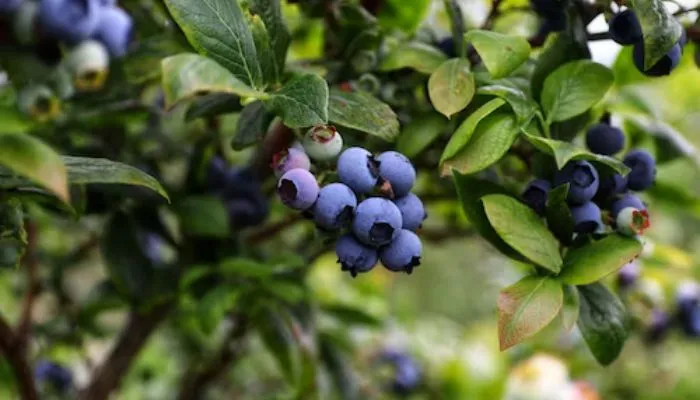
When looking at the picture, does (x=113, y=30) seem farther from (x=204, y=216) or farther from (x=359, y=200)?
(x=359, y=200)

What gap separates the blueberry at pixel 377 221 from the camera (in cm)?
52

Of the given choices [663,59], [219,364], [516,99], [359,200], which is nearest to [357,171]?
[359,200]

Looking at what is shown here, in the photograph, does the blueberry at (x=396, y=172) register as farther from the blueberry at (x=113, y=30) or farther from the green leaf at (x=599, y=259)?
the blueberry at (x=113, y=30)

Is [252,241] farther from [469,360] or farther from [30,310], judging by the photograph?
[469,360]

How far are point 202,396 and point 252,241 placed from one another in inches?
14.3

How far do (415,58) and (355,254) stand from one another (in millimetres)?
188

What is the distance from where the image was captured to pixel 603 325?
60 centimetres

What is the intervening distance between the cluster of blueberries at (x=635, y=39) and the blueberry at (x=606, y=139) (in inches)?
2.2

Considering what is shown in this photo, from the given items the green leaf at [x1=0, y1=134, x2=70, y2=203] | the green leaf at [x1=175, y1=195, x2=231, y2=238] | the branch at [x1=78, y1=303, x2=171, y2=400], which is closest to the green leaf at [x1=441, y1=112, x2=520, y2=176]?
the green leaf at [x1=0, y1=134, x2=70, y2=203]

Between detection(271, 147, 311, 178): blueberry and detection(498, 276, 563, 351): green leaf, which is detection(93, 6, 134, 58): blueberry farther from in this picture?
detection(498, 276, 563, 351): green leaf

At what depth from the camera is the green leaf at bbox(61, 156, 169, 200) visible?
0.50 metres

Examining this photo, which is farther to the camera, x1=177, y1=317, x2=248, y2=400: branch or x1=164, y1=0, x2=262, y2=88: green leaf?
x1=177, y1=317, x2=248, y2=400: branch

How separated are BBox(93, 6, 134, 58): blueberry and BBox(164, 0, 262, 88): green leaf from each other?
1.11 ft

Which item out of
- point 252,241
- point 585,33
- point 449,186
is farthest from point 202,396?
point 585,33
